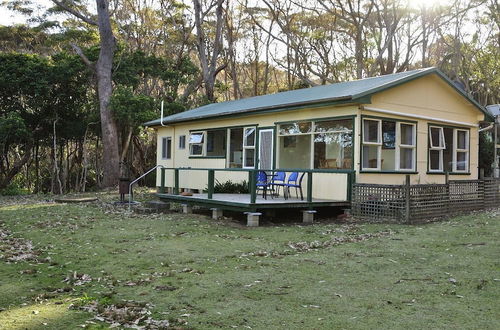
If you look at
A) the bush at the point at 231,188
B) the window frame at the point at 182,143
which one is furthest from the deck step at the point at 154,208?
the window frame at the point at 182,143

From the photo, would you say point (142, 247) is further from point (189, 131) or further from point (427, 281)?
point (189, 131)

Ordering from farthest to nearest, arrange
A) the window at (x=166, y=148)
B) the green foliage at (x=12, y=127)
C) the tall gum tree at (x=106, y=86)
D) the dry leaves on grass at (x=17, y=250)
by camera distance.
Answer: the tall gum tree at (x=106, y=86)
the window at (x=166, y=148)
the green foliage at (x=12, y=127)
the dry leaves on grass at (x=17, y=250)

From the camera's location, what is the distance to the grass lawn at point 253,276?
429cm

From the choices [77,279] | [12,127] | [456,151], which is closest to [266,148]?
A: [456,151]

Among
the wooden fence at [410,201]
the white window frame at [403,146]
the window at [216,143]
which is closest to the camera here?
the wooden fence at [410,201]

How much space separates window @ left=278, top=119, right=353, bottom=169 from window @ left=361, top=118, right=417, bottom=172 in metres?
0.49

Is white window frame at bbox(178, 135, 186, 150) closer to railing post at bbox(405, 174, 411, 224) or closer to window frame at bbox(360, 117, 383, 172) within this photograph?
window frame at bbox(360, 117, 383, 172)

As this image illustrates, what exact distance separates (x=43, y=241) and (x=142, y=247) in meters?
1.99

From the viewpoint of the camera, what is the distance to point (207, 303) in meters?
4.72

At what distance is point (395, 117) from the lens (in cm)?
1305

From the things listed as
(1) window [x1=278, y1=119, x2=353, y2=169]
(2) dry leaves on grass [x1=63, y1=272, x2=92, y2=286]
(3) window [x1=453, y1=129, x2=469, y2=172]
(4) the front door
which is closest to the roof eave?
(1) window [x1=278, y1=119, x2=353, y2=169]

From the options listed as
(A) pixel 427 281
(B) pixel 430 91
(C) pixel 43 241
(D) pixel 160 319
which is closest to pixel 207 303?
(D) pixel 160 319

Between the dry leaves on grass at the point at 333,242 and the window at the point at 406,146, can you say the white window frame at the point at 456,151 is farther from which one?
the dry leaves on grass at the point at 333,242

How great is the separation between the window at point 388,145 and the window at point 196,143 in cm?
717
